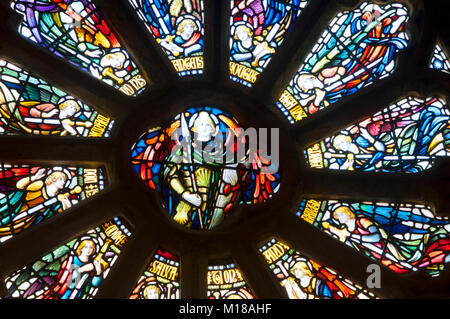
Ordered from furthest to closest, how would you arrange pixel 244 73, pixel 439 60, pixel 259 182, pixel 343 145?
pixel 244 73 < pixel 439 60 < pixel 343 145 < pixel 259 182

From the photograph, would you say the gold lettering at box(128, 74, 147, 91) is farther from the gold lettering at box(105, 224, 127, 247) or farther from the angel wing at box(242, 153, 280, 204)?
the gold lettering at box(105, 224, 127, 247)

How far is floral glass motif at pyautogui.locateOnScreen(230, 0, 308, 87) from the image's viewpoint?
30.5 ft

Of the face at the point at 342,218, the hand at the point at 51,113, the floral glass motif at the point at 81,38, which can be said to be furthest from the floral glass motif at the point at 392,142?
the hand at the point at 51,113

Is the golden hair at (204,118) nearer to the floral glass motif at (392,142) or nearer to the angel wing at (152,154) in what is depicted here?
the angel wing at (152,154)

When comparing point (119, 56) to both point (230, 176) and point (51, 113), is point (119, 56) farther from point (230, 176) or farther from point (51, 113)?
point (230, 176)

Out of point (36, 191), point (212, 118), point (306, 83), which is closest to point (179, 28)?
point (212, 118)

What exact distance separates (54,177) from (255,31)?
3.17 m

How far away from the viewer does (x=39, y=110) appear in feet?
27.6

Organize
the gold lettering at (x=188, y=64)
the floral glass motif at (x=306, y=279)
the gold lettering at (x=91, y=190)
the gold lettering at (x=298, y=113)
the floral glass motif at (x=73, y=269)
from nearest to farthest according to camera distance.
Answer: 1. the floral glass motif at (x=73, y=269)
2. the floral glass motif at (x=306, y=279)
3. the gold lettering at (x=91, y=190)
4. the gold lettering at (x=298, y=113)
5. the gold lettering at (x=188, y=64)

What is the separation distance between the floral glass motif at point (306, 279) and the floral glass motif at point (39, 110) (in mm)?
2421

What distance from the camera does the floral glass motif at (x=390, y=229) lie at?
8.17 m

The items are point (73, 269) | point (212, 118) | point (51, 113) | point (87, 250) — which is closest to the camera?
point (73, 269)

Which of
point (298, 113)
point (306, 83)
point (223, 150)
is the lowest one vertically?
point (223, 150)
